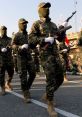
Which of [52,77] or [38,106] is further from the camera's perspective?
[38,106]

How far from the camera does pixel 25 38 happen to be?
1147 centimetres

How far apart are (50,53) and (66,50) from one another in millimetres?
7373

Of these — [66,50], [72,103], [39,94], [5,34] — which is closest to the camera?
[72,103]

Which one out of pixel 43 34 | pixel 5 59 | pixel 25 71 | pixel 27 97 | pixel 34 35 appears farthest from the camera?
pixel 5 59

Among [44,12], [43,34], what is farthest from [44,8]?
[43,34]

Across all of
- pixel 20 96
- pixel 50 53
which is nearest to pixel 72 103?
pixel 50 53

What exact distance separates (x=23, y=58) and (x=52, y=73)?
258 centimetres

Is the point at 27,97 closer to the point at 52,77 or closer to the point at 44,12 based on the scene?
the point at 52,77

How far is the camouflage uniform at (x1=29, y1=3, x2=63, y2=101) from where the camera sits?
8820mm

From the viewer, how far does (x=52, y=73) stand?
348 inches

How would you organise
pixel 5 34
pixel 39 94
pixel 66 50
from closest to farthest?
1. pixel 39 94
2. pixel 5 34
3. pixel 66 50

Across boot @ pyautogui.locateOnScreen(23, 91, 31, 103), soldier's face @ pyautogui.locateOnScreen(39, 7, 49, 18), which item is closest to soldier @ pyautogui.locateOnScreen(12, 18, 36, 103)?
boot @ pyautogui.locateOnScreen(23, 91, 31, 103)

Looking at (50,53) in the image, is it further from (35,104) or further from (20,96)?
(20,96)

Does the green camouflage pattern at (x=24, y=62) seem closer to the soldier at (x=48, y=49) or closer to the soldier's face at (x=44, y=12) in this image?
the soldier at (x=48, y=49)
